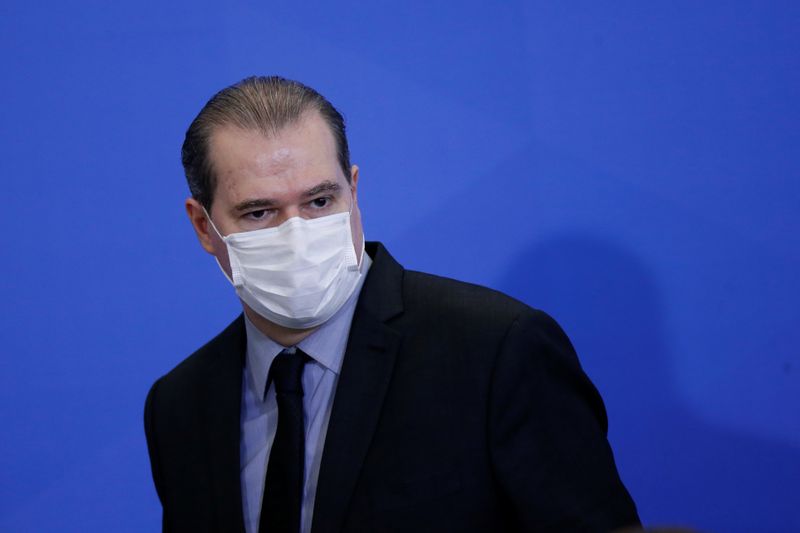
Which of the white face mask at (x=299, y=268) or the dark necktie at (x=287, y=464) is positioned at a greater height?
the white face mask at (x=299, y=268)

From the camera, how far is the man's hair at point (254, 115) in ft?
6.05

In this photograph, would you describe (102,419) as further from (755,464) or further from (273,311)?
(755,464)

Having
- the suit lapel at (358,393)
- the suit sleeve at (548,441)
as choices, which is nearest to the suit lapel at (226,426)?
the suit lapel at (358,393)

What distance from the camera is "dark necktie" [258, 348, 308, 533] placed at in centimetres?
176

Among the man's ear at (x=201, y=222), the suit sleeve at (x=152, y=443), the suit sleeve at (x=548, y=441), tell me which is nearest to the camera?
the suit sleeve at (x=548, y=441)

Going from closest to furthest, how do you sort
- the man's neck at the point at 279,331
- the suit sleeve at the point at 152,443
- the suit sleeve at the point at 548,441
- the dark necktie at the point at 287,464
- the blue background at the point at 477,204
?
the suit sleeve at the point at 548,441 → the dark necktie at the point at 287,464 → the man's neck at the point at 279,331 → the suit sleeve at the point at 152,443 → the blue background at the point at 477,204

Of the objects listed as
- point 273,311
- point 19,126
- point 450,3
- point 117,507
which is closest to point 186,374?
point 273,311

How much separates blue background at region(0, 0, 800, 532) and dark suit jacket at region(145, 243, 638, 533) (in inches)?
27.5

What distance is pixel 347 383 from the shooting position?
179 centimetres

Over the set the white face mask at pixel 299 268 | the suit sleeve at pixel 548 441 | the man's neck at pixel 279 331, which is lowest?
the suit sleeve at pixel 548 441

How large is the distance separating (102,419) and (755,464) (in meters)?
1.59

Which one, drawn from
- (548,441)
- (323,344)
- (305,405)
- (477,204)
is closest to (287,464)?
(305,405)

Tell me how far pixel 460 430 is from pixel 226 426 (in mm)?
460

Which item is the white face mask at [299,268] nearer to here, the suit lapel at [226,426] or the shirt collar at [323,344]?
the shirt collar at [323,344]
